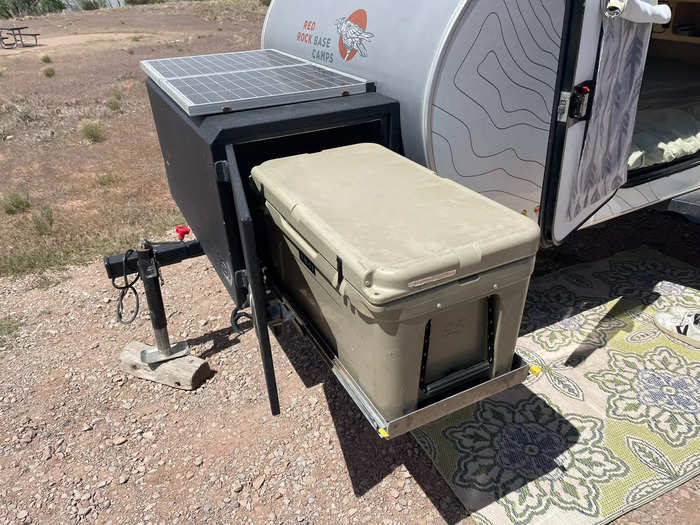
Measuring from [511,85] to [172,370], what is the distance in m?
3.05

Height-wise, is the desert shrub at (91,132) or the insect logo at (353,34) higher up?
the insect logo at (353,34)

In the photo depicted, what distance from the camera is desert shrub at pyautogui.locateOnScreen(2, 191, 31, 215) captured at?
688 cm

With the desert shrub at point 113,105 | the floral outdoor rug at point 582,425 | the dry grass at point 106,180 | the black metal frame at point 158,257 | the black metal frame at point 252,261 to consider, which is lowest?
the floral outdoor rug at point 582,425

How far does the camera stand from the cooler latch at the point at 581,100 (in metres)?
3.28

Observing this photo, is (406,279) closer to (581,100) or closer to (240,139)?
(240,139)

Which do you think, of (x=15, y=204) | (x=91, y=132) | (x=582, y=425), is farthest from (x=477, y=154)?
(x=91, y=132)

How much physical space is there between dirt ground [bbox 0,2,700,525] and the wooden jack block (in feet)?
0.22

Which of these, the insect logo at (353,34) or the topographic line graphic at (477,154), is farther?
the insect logo at (353,34)

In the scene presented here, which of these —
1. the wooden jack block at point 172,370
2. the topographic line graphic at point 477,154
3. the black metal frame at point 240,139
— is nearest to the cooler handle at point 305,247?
the black metal frame at point 240,139

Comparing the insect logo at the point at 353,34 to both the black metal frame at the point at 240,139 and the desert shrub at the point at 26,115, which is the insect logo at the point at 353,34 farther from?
the desert shrub at the point at 26,115

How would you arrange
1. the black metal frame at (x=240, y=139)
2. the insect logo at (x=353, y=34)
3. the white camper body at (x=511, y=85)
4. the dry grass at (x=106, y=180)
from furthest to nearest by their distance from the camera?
the dry grass at (x=106, y=180) → the insect logo at (x=353, y=34) → the white camper body at (x=511, y=85) → the black metal frame at (x=240, y=139)

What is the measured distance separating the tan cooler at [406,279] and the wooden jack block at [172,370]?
4.95ft

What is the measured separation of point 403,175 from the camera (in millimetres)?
2719

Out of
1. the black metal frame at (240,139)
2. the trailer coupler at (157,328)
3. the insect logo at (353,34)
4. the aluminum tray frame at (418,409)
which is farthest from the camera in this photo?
the trailer coupler at (157,328)
